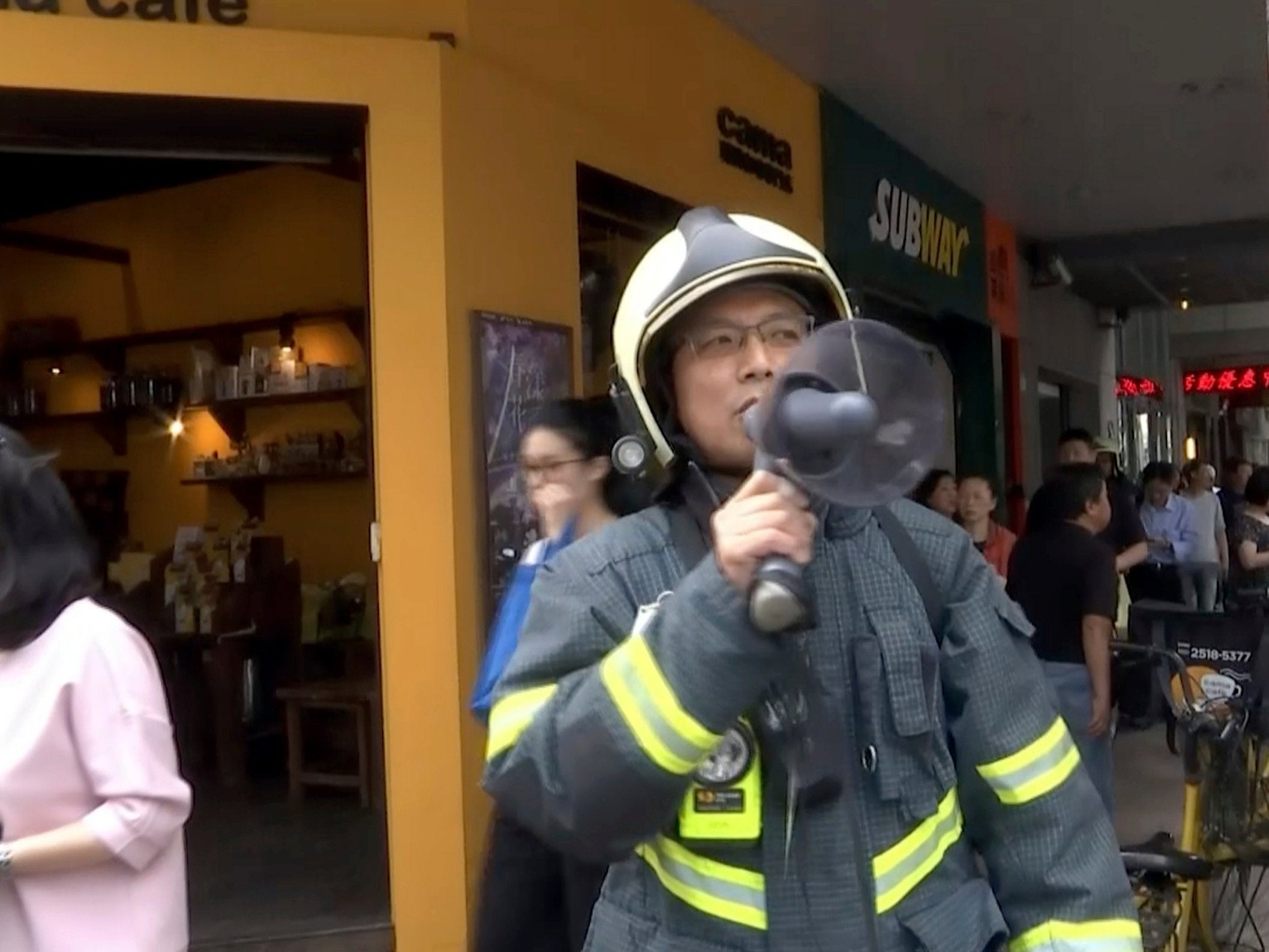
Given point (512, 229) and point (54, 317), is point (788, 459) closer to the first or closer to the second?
point (512, 229)

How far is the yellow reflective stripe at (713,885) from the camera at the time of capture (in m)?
1.41

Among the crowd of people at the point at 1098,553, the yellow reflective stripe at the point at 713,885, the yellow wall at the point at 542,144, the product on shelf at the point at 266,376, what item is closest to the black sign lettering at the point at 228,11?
the yellow wall at the point at 542,144

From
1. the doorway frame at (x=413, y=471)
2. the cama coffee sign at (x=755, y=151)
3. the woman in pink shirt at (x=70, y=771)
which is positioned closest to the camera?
the woman in pink shirt at (x=70, y=771)

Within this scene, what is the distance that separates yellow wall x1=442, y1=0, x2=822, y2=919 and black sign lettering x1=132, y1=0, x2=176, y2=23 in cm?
85

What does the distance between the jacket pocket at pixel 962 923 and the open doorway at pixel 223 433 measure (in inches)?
194

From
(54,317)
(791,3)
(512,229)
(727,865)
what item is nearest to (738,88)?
(791,3)

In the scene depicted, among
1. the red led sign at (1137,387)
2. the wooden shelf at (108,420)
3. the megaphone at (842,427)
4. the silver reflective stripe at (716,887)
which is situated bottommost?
the silver reflective stripe at (716,887)

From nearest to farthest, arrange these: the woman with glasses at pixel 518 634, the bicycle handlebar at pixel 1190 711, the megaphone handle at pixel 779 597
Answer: the megaphone handle at pixel 779 597, the woman with glasses at pixel 518 634, the bicycle handlebar at pixel 1190 711

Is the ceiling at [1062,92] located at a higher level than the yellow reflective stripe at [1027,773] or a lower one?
higher

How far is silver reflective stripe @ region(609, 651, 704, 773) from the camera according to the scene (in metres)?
1.29

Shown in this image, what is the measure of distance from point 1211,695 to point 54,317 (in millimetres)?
6745

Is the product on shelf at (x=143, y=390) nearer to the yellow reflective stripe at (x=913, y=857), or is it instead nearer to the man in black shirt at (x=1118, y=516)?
the man in black shirt at (x=1118, y=516)

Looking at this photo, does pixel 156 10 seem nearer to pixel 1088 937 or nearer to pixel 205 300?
pixel 205 300

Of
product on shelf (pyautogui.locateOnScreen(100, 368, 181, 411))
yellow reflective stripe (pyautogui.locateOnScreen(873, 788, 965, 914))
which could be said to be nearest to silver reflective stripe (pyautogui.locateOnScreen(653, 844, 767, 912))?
yellow reflective stripe (pyautogui.locateOnScreen(873, 788, 965, 914))
